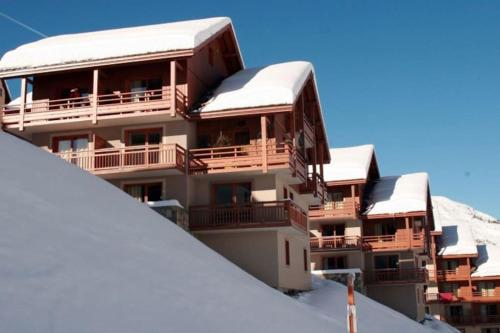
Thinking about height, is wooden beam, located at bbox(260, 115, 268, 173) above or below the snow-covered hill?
above

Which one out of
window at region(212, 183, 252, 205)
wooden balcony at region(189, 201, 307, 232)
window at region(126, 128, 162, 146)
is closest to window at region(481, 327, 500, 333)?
wooden balcony at region(189, 201, 307, 232)

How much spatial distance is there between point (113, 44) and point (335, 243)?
2189cm

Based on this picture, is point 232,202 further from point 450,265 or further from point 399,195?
point 450,265

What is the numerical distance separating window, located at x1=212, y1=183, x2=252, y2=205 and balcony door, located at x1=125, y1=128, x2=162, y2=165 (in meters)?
3.24

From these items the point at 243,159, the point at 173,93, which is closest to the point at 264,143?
the point at 243,159

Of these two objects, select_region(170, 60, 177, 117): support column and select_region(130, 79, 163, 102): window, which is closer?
select_region(170, 60, 177, 117): support column

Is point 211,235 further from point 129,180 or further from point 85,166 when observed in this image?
point 85,166

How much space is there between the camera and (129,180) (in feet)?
95.3

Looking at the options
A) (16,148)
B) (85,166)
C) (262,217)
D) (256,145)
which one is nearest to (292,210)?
(262,217)

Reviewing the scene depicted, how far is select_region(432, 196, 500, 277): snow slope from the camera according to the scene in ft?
200

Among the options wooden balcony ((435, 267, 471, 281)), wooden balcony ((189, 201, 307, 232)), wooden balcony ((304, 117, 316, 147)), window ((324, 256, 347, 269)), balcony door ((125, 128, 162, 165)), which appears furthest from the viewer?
wooden balcony ((435, 267, 471, 281))

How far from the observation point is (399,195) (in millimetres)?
47406

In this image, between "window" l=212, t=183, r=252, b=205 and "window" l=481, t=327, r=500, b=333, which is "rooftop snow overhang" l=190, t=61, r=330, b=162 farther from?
"window" l=481, t=327, r=500, b=333

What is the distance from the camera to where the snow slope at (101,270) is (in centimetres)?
A: 1001
